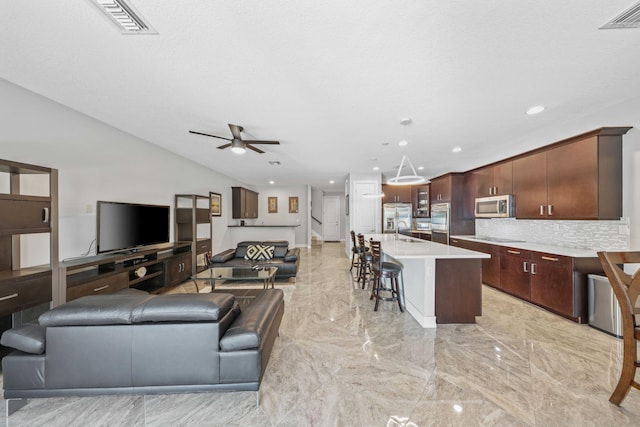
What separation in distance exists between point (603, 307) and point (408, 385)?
104 inches

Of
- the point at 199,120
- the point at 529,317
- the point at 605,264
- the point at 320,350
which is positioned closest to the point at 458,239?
the point at 529,317

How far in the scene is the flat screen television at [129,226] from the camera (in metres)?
3.17

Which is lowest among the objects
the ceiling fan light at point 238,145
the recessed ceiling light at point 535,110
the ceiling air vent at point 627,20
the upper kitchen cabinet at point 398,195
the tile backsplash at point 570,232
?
the tile backsplash at point 570,232

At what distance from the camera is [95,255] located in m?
3.27

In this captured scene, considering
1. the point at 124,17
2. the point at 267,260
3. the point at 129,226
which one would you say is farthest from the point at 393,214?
the point at 124,17

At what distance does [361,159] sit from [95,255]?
14.8 feet

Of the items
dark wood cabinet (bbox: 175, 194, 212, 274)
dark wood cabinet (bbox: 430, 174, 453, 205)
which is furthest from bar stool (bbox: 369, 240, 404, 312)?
dark wood cabinet (bbox: 175, 194, 212, 274)

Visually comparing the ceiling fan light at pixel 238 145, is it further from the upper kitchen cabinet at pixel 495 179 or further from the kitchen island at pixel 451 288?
the upper kitchen cabinet at pixel 495 179

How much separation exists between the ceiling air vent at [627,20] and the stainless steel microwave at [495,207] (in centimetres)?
326

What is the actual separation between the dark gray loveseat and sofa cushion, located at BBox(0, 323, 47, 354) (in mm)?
2956

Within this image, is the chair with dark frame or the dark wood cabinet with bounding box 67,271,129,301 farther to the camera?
the dark wood cabinet with bounding box 67,271,129,301

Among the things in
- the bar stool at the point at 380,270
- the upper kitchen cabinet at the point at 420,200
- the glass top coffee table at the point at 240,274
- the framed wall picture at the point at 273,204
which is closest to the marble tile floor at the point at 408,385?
the bar stool at the point at 380,270

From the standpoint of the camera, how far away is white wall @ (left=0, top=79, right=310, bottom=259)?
241cm

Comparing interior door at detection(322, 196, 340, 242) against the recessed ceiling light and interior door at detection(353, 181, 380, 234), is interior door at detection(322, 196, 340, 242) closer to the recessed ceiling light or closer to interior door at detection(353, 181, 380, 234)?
interior door at detection(353, 181, 380, 234)
